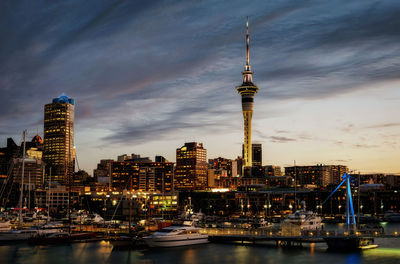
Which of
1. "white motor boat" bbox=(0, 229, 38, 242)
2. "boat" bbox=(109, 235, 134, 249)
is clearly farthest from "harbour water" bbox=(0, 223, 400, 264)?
"white motor boat" bbox=(0, 229, 38, 242)

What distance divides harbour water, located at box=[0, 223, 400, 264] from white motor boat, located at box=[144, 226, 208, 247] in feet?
3.60

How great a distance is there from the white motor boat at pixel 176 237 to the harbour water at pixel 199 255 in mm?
1097

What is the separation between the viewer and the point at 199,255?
77875 millimetres

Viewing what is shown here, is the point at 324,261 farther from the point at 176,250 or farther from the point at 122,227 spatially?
the point at 122,227

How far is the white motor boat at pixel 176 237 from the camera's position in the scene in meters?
82.9

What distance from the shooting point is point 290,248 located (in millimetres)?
85375

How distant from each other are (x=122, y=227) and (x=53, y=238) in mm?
20760

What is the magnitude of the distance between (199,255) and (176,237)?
764 centimetres

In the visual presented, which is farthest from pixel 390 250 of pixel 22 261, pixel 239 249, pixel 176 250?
pixel 22 261

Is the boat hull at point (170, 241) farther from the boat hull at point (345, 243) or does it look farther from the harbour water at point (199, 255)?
the boat hull at point (345, 243)

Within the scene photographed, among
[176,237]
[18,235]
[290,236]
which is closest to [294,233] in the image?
[290,236]

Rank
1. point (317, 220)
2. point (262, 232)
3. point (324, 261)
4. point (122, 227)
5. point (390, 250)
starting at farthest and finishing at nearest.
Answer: point (317, 220)
point (122, 227)
point (262, 232)
point (390, 250)
point (324, 261)

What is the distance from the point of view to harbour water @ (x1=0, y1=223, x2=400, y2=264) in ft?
242

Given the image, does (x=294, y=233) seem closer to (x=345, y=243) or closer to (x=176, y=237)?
(x=345, y=243)
